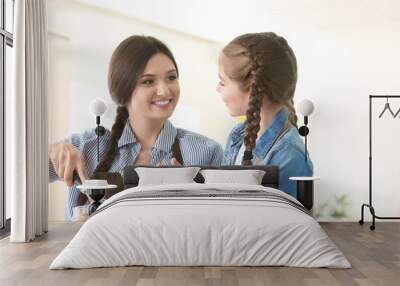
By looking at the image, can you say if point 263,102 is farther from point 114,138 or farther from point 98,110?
point 98,110

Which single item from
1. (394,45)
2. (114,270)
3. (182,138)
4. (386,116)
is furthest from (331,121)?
(114,270)

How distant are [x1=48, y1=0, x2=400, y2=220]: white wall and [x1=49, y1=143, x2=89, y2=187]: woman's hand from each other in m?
0.34

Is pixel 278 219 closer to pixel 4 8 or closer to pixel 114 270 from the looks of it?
pixel 114 270

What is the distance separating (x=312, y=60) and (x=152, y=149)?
90.1 inches

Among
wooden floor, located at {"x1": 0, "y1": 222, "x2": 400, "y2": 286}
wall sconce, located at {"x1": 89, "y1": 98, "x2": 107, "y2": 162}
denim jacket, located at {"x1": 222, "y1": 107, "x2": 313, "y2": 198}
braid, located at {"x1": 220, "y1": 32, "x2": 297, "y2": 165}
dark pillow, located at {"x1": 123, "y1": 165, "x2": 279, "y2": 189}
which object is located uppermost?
braid, located at {"x1": 220, "y1": 32, "x2": 297, "y2": 165}

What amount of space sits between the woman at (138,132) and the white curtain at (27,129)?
1.01 m

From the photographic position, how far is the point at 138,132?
7.68m

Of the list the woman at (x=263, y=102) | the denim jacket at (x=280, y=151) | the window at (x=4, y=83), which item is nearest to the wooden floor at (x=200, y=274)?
the window at (x=4, y=83)

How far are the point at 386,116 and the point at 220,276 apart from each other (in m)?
4.18

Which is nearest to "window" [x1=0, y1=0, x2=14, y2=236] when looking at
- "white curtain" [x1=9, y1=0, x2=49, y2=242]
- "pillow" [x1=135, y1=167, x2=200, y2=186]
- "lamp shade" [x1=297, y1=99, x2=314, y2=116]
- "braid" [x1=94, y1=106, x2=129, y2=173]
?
"white curtain" [x1=9, y1=0, x2=49, y2=242]

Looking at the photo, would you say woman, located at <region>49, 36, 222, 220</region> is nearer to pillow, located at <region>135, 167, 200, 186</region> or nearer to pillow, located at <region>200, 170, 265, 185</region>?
pillow, located at <region>135, 167, 200, 186</region>

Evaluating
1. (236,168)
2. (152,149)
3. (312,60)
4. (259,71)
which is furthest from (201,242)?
(312,60)

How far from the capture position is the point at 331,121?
25.5 ft

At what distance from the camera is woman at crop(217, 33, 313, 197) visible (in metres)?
7.59
